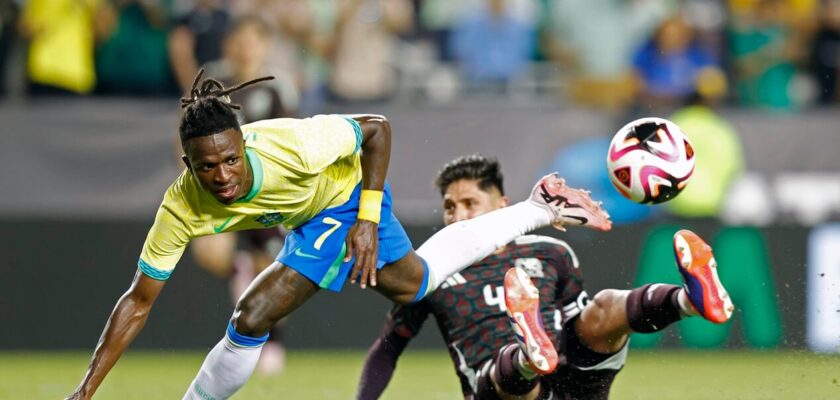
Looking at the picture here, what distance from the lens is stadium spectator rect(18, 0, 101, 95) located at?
1128 centimetres

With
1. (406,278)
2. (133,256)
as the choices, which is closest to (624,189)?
(406,278)

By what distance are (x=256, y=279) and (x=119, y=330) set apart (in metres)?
0.70

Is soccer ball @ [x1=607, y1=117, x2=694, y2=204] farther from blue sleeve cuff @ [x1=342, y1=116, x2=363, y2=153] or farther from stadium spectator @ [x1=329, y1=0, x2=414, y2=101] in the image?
stadium spectator @ [x1=329, y1=0, x2=414, y2=101]

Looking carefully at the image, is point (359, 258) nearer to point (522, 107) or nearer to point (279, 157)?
point (279, 157)

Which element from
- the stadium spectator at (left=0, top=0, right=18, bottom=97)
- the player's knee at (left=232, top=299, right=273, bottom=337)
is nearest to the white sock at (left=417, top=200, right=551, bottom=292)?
the player's knee at (left=232, top=299, right=273, bottom=337)

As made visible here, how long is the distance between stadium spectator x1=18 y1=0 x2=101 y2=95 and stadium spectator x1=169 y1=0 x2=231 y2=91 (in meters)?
0.70

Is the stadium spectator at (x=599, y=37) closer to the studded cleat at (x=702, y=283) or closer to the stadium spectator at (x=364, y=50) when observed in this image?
the stadium spectator at (x=364, y=50)

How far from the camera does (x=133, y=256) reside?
10922 millimetres

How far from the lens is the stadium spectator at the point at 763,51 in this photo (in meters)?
12.3

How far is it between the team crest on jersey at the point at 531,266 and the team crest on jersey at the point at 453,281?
0.88ft

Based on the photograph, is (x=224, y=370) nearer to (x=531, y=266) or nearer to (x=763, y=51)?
(x=531, y=266)

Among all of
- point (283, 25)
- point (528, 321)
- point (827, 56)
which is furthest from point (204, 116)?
point (827, 56)

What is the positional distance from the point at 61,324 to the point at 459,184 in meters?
5.10

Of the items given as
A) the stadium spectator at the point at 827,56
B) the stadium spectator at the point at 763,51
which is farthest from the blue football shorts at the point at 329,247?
the stadium spectator at the point at 827,56
